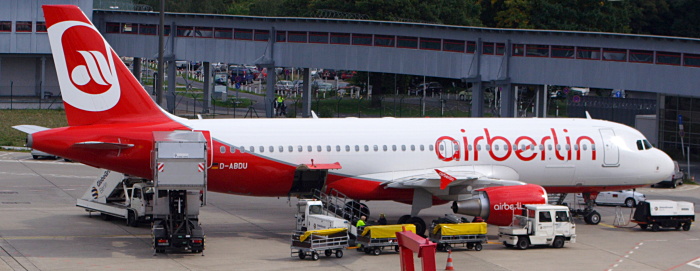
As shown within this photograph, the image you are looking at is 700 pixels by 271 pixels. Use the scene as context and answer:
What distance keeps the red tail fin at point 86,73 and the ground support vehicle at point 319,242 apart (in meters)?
8.75

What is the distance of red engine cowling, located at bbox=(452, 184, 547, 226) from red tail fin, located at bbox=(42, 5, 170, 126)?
13.6 m

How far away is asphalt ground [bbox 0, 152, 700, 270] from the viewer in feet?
109

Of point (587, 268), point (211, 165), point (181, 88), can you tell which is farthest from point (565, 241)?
point (181, 88)

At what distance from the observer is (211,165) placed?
38.1 meters

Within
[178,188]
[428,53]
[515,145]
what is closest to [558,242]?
[515,145]

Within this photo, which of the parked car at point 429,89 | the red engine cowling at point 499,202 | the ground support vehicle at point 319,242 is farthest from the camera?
the parked car at point 429,89

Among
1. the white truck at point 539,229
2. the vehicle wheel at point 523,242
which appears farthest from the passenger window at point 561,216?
the vehicle wheel at point 523,242

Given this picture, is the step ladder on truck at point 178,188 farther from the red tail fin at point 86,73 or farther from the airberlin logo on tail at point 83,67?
the airberlin logo on tail at point 83,67

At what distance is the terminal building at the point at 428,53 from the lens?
206 ft

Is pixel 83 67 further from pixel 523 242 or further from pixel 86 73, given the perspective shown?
pixel 523 242

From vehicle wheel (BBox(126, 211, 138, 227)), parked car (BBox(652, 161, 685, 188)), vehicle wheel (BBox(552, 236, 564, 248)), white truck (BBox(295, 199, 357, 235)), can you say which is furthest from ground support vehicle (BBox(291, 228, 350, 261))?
parked car (BBox(652, 161, 685, 188))

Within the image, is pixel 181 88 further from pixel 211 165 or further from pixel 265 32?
pixel 211 165

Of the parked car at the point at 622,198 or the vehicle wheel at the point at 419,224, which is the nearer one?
the vehicle wheel at the point at 419,224

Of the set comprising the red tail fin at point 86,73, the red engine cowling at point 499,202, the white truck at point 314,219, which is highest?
the red tail fin at point 86,73
